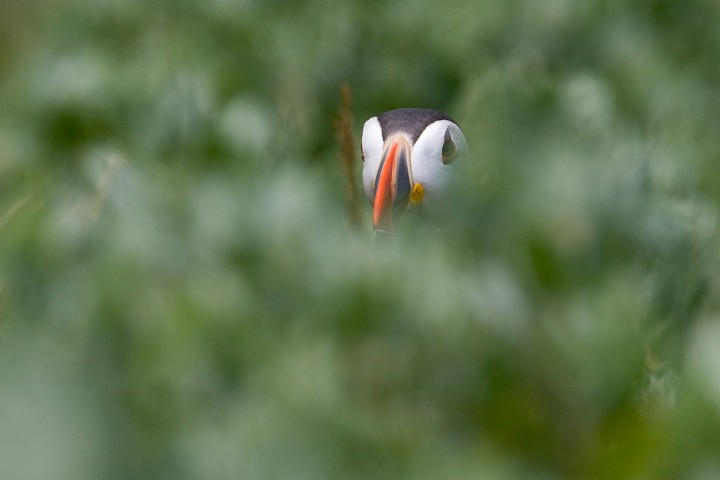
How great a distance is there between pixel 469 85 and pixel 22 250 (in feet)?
4.45

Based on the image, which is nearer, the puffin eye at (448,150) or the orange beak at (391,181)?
the orange beak at (391,181)

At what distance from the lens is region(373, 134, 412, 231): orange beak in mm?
1600

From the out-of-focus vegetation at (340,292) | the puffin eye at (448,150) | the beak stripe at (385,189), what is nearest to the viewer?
the out-of-focus vegetation at (340,292)

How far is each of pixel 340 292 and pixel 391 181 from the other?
62cm

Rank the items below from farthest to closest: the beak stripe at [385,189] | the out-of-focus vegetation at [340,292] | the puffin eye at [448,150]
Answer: the puffin eye at [448,150]
the beak stripe at [385,189]
the out-of-focus vegetation at [340,292]

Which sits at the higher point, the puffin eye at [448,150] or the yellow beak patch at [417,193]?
the puffin eye at [448,150]

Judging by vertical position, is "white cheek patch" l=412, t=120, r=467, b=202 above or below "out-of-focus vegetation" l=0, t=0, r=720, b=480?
above

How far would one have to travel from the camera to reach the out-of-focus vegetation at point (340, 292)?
2.24 ft

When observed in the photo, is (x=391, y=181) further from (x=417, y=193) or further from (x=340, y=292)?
(x=340, y=292)

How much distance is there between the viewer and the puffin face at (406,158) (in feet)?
5.36

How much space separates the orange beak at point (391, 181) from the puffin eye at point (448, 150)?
0.17 ft

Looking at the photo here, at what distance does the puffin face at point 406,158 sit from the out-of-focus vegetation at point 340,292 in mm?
→ 49

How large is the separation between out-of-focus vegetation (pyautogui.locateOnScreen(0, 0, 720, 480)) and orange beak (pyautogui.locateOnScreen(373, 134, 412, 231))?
0.17 ft

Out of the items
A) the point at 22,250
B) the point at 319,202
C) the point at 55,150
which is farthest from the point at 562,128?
the point at 55,150
